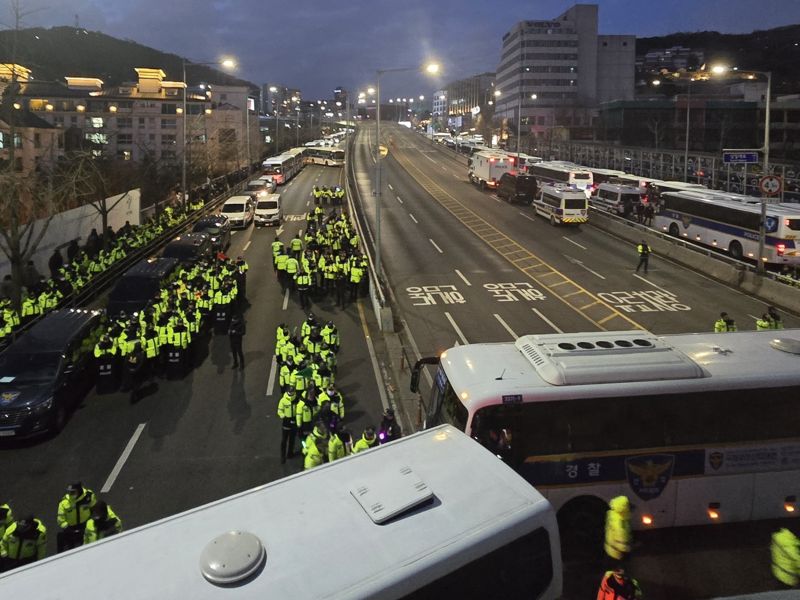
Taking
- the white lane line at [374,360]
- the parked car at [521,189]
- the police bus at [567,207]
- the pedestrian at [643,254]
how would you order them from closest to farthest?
the white lane line at [374,360] → the pedestrian at [643,254] → the police bus at [567,207] → the parked car at [521,189]

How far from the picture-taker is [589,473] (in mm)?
9016

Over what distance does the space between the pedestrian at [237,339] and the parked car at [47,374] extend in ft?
10.3

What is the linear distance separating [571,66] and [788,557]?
136258mm

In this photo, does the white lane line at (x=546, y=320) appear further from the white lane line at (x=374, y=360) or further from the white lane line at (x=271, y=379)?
the white lane line at (x=271, y=379)

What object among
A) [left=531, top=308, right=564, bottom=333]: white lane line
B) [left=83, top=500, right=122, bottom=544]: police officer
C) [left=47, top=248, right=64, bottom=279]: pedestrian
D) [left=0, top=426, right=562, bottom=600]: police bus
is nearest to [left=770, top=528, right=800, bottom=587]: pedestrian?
[left=0, top=426, right=562, bottom=600]: police bus

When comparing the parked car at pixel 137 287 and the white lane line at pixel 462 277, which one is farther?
the white lane line at pixel 462 277

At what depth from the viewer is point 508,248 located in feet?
110

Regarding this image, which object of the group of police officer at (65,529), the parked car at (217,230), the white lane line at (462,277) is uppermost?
the parked car at (217,230)

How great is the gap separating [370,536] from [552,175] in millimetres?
52463

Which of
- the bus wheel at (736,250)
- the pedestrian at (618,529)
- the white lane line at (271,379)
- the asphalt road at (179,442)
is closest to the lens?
the pedestrian at (618,529)

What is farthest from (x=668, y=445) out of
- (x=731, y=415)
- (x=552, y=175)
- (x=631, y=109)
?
(x=631, y=109)

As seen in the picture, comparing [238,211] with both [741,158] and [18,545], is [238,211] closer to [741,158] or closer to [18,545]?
[741,158]

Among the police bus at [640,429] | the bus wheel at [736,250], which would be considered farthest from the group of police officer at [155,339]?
A: the bus wheel at [736,250]

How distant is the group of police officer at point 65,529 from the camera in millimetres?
7375
